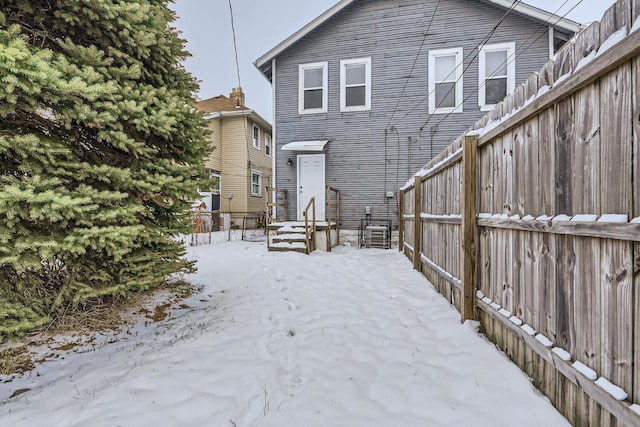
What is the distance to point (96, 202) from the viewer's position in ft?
8.15

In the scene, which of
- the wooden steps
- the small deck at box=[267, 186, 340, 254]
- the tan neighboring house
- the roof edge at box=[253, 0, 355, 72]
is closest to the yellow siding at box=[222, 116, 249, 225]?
the tan neighboring house

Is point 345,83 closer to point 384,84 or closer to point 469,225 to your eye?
point 384,84

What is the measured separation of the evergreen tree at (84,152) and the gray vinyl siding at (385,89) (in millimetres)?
6562

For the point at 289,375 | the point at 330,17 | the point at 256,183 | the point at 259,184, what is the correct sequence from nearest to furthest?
the point at 289,375
the point at 330,17
the point at 256,183
the point at 259,184

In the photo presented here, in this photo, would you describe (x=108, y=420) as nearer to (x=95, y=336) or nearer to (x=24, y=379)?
(x=24, y=379)

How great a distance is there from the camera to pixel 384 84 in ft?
30.7

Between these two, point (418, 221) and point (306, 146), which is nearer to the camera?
point (418, 221)

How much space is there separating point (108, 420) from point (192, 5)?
10625 millimetres

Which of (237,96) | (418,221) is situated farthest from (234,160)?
(418,221)

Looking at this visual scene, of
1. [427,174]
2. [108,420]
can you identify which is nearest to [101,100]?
[108,420]

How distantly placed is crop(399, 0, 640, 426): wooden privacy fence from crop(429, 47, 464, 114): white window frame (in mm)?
7354

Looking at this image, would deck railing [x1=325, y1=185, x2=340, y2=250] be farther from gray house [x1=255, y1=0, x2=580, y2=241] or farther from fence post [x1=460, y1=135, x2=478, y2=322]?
fence post [x1=460, y1=135, x2=478, y2=322]

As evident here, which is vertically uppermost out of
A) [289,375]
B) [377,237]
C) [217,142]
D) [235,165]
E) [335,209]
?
[217,142]

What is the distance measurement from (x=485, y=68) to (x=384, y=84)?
2844 mm
